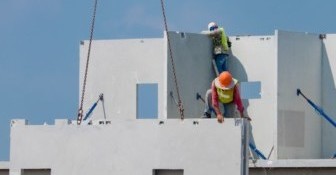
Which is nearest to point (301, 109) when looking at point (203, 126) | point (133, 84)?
point (133, 84)

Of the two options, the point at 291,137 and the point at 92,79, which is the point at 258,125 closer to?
the point at 291,137

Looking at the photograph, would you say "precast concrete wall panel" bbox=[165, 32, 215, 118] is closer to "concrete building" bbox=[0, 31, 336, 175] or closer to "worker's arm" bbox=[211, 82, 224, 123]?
"concrete building" bbox=[0, 31, 336, 175]

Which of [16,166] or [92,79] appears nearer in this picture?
[16,166]

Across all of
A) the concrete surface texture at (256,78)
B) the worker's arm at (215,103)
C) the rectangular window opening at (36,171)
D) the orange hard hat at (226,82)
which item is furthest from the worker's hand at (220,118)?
the concrete surface texture at (256,78)

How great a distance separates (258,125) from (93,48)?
4258 millimetres

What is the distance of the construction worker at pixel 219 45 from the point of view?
3672 cm

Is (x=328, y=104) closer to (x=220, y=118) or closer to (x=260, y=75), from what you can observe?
(x=260, y=75)

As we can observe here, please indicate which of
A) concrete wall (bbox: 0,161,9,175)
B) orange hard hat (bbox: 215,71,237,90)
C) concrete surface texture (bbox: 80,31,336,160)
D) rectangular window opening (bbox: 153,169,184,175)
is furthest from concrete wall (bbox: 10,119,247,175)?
concrete surface texture (bbox: 80,31,336,160)

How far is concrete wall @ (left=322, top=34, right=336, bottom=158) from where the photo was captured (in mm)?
37000

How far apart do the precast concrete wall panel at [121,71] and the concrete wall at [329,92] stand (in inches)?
145

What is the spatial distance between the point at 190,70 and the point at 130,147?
733cm

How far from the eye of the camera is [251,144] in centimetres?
3628

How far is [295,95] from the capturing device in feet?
120

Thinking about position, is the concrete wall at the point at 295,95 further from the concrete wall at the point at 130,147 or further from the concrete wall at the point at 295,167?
the concrete wall at the point at 130,147
